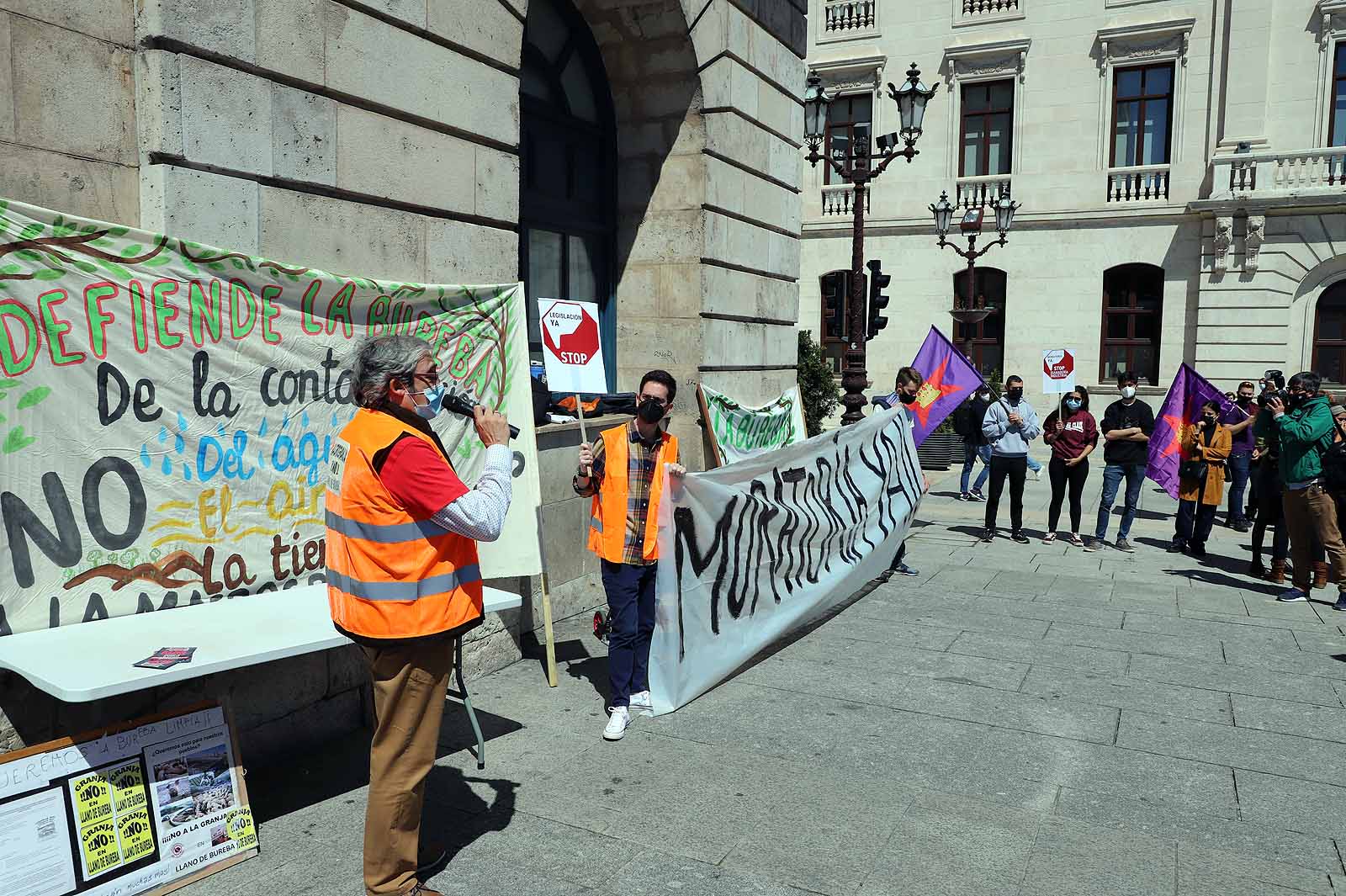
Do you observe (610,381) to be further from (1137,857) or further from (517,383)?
(1137,857)

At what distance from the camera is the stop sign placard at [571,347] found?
644 centimetres

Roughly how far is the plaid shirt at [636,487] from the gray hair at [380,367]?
2.17 m

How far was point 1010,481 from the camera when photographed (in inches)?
465

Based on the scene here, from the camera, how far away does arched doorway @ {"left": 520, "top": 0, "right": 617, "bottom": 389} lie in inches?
327

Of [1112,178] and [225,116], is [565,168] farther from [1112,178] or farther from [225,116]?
[1112,178]

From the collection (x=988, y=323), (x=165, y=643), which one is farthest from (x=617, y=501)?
(x=988, y=323)

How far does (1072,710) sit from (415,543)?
4.20m

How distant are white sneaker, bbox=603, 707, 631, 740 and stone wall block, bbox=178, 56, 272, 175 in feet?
11.0

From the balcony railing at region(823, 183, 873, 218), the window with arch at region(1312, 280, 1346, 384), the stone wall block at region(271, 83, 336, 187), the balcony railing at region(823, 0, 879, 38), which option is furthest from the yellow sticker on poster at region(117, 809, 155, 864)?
the balcony railing at region(823, 0, 879, 38)

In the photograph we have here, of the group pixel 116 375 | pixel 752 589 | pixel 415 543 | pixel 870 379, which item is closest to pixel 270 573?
pixel 116 375

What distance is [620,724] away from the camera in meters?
5.35

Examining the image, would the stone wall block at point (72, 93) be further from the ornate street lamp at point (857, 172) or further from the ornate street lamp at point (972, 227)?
the ornate street lamp at point (972, 227)

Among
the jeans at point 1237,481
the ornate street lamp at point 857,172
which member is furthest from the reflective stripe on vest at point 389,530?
the jeans at point 1237,481

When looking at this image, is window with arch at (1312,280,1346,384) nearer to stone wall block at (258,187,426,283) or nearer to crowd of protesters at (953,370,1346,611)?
crowd of protesters at (953,370,1346,611)
